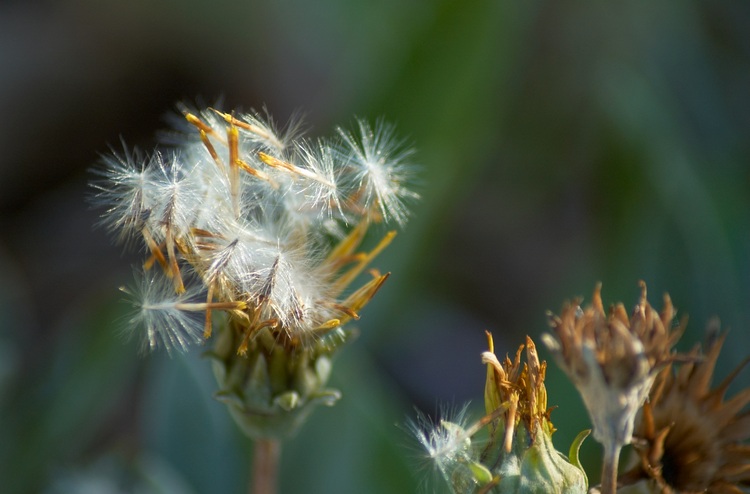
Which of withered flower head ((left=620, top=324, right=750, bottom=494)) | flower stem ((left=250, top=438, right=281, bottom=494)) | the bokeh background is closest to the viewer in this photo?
withered flower head ((left=620, top=324, right=750, bottom=494))

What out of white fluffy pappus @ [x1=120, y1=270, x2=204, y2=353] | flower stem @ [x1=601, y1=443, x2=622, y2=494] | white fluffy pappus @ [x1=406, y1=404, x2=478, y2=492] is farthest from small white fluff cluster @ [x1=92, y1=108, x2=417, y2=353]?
flower stem @ [x1=601, y1=443, x2=622, y2=494]

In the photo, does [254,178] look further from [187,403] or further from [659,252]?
[659,252]

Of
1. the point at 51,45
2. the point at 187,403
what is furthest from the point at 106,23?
the point at 187,403

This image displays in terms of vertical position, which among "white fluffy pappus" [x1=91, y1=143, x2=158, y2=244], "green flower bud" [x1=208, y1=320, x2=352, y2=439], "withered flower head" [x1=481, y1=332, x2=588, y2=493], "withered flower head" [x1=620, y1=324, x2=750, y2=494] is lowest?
"green flower bud" [x1=208, y1=320, x2=352, y2=439]

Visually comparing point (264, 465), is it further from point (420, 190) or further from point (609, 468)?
point (420, 190)

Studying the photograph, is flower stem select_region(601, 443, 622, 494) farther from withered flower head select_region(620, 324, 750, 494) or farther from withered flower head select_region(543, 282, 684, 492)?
withered flower head select_region(620, 324, 750, 494)

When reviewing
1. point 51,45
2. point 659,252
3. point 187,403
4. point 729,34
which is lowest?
point 187,403

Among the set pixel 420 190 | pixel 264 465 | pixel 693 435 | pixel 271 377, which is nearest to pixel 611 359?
pixel 693 435
